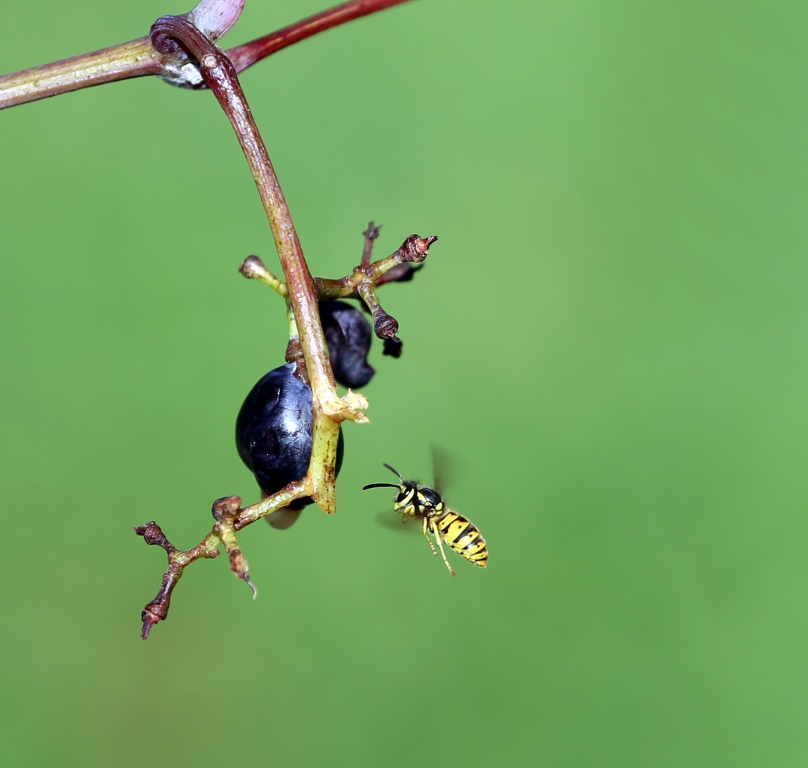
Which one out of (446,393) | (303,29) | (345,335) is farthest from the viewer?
(446,393)

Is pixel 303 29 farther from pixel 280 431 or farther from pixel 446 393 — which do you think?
pixel 446 393

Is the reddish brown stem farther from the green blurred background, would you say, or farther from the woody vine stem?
the green blurred background

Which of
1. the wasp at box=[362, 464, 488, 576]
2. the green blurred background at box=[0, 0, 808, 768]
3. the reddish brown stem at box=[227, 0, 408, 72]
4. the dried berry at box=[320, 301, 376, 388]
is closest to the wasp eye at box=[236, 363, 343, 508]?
the dried berry at box=[320, 301, 376, 388]

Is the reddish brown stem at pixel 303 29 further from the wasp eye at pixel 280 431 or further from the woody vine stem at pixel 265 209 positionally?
the wasp eye at pixel 280 431

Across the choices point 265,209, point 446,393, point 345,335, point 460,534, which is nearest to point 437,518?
point 460,534

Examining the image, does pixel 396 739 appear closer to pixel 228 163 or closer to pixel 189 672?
pixel 189 672

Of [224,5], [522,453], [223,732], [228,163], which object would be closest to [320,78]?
[228,163]

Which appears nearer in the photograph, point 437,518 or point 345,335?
point 345,335
